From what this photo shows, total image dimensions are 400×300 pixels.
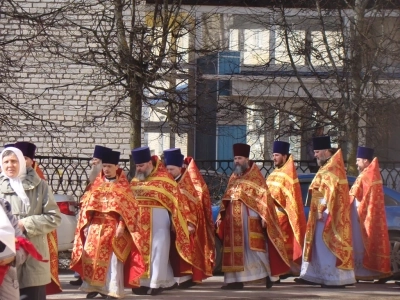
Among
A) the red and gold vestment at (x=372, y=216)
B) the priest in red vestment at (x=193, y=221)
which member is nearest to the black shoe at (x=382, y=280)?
the red and gold vestment at (x=372, y=216)

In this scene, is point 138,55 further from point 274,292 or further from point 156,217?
point 274,292

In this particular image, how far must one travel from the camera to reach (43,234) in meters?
8.77

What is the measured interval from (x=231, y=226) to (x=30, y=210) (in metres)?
5.00

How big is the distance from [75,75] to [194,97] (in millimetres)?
3029

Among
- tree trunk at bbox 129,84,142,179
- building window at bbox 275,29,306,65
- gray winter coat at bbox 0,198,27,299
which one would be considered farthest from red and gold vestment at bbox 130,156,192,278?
building window at bbox 275,29,306,65

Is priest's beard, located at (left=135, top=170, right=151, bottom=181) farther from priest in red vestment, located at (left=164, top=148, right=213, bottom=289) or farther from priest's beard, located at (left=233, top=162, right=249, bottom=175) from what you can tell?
priest's beard, located at (left=233, top=162, right=249, bottom=175)

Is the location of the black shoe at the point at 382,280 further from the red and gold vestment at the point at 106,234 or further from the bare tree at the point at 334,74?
the bare tree at the point at 334,74

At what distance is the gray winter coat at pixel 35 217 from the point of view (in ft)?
28.1

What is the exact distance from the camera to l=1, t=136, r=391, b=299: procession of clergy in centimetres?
1178

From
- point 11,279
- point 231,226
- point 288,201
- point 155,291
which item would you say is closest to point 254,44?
point 288,201

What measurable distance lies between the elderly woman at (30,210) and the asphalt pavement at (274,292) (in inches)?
139

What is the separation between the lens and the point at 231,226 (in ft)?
44.2

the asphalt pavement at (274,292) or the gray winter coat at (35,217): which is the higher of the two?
the gray winter coat at (35,217)

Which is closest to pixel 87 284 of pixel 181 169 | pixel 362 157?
pixel 181 169
